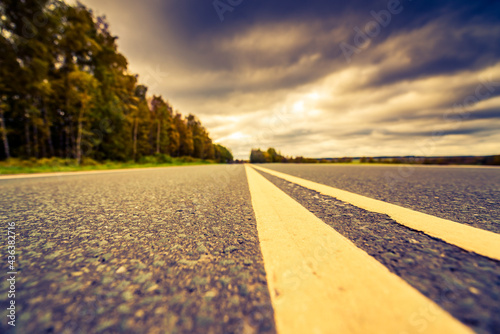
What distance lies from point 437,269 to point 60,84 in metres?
18.4

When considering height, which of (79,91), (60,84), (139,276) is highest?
(60,84)

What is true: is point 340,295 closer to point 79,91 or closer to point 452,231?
point 452,231

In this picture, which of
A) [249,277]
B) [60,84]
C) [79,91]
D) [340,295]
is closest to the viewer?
[340,295]

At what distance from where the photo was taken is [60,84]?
1224cm

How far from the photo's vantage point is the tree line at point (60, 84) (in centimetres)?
1093

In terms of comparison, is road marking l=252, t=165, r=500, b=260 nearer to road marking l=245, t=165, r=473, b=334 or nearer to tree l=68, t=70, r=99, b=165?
road marking l=245, t=165, r=473, b=334

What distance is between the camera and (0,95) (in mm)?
11016

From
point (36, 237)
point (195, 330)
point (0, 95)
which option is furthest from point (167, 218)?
point (0, 95)

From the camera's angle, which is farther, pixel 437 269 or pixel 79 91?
pixel 79 91

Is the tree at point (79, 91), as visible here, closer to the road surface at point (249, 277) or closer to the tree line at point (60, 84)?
the tree line at point (60, 84)

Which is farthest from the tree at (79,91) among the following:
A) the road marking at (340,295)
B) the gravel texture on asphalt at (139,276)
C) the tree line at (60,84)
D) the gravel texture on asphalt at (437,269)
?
the gravel texture on asphalt at (437,269)

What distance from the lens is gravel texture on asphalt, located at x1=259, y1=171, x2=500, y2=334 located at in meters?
0.54

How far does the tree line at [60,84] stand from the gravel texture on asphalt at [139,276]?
14437 millimetres

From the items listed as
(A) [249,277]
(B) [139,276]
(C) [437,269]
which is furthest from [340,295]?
(B) [139,276]
